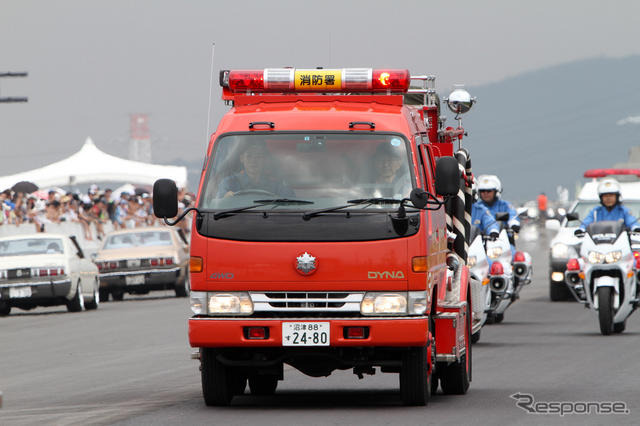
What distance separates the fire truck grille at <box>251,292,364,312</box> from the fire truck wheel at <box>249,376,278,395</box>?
1920mm

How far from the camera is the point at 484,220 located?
822 inches

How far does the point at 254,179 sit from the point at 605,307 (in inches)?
363

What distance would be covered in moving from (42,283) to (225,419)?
16.7 m

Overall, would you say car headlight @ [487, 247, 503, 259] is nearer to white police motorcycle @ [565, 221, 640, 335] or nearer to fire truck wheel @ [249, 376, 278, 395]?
white police motorcycle @ [565, 221, 640, 335]

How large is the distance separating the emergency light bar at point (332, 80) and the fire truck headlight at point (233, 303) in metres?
2.02

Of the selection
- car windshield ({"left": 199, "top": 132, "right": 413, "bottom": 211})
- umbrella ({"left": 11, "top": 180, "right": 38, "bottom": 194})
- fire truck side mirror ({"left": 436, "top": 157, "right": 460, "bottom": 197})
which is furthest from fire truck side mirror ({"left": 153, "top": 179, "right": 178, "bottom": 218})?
umbrella ({"left": 11, "top": 180, "right": 38, "bottom": 194})

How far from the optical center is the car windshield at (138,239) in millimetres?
33969

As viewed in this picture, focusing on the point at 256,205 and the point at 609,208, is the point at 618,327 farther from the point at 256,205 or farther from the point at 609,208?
the point at 256,205

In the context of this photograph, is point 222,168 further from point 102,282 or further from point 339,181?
point 102,282

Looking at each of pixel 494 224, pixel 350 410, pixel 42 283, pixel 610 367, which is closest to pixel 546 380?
pixel 610 367

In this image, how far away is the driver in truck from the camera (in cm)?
1214

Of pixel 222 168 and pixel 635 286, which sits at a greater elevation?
pixel 222 168

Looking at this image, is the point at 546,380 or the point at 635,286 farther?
the point at 635,286

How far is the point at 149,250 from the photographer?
33250 millimetres
